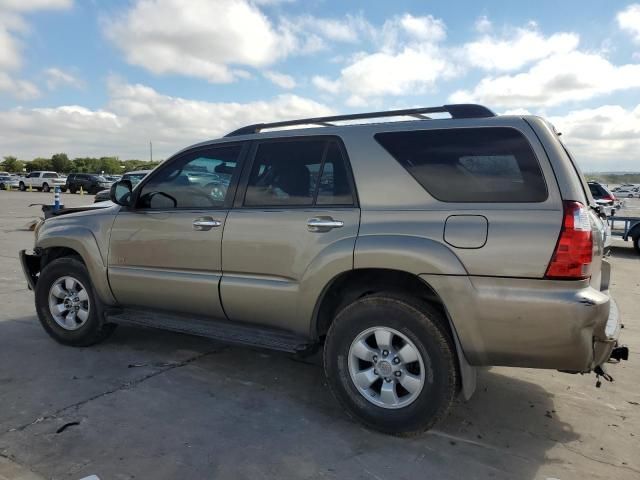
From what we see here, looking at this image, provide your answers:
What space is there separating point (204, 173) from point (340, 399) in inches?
80.2

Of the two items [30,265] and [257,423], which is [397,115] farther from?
[30,265]

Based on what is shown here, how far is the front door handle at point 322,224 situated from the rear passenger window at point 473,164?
1.83 feet

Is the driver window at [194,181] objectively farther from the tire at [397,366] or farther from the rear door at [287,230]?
the tire at [397,366]

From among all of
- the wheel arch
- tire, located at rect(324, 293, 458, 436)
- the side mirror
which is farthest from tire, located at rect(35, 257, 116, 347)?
tire, located at rect(324, 293, 458, 436)

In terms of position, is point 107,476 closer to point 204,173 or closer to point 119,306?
point 119,306

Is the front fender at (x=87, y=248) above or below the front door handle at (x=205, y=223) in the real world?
below

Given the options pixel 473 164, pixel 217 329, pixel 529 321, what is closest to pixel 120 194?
pixel 217 329

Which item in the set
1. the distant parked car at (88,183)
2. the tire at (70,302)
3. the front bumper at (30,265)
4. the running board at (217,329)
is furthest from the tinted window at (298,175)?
the distant parked car at (88,183)

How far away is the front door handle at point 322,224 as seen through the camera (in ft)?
10.6

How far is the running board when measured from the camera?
136 inches

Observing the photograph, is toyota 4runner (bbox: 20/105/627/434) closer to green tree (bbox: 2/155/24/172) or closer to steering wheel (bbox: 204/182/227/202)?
steering wheel (bbox: 204/182/227/202)

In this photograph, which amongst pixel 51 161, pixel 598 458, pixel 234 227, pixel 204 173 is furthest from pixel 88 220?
pixel 51 161

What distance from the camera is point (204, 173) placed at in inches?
159

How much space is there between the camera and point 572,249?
263 cm
